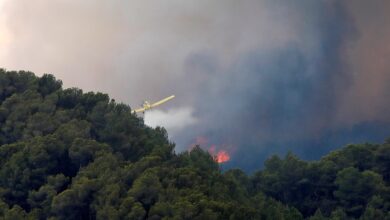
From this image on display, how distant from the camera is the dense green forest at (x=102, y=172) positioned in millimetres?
77062

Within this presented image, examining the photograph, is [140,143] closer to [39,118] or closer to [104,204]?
[39,118]

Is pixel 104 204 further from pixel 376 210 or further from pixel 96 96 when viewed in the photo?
pixel 376 210

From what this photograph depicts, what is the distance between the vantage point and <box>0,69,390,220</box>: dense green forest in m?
77.1

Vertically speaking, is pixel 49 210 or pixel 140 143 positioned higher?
pixel 140 143

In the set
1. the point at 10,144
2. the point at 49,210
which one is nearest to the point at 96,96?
the point at 10,144

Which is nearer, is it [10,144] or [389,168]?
[10,144]

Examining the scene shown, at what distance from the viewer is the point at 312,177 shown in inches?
4803

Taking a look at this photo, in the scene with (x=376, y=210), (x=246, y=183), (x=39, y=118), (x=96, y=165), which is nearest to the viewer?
(x=96, y=165)

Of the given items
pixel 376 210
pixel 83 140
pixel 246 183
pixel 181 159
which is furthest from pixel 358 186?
pixel 83 140

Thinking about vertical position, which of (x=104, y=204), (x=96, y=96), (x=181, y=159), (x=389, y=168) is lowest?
(x=104, y=204)

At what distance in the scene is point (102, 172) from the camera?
265ft

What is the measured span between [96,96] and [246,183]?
92.1 feet

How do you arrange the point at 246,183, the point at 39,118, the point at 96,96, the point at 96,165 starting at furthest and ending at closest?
1. the point at 246,183
2. the point at 96,96
3. the point at 39,118
4. the point at 96,165

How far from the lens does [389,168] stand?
123m
